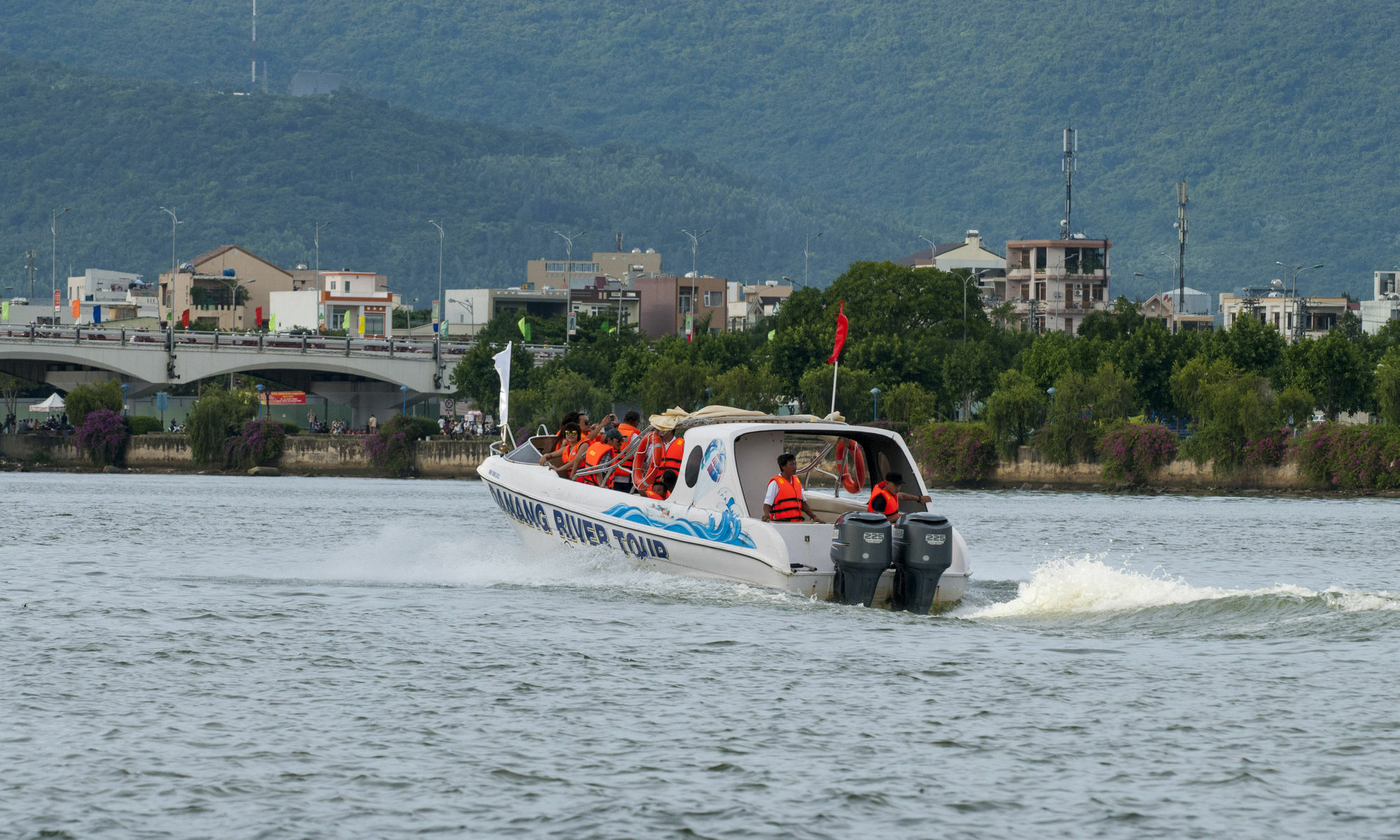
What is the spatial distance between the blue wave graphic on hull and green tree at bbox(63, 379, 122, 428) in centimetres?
8654

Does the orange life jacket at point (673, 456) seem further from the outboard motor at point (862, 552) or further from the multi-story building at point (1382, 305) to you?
the multi-story building at point (1382, 305)

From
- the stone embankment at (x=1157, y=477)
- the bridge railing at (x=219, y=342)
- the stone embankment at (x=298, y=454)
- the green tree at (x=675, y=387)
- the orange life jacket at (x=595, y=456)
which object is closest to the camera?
the orange life jacket at (x=595, y=456)

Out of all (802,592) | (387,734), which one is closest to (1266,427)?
(802,592)

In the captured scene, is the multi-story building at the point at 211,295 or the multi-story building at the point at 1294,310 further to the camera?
the multi-story building at the point at 211,295

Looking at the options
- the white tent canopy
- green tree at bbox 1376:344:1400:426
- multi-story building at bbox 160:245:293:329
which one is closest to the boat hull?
green tree at bbox 1376:344:1400:426

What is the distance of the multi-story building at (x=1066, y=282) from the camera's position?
523 ft

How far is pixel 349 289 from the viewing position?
198 metres

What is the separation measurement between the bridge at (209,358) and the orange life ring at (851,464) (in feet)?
310

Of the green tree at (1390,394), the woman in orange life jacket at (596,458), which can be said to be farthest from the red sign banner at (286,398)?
the woman in orange life jacket at (596,458)

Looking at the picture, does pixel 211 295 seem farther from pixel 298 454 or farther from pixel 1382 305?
pixel 1382 305

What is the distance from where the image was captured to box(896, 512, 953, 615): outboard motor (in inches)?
837

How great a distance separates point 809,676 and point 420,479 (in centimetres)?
8079

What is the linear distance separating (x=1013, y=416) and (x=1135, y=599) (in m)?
64.7

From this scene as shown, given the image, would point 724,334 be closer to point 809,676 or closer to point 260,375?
point 260,375
